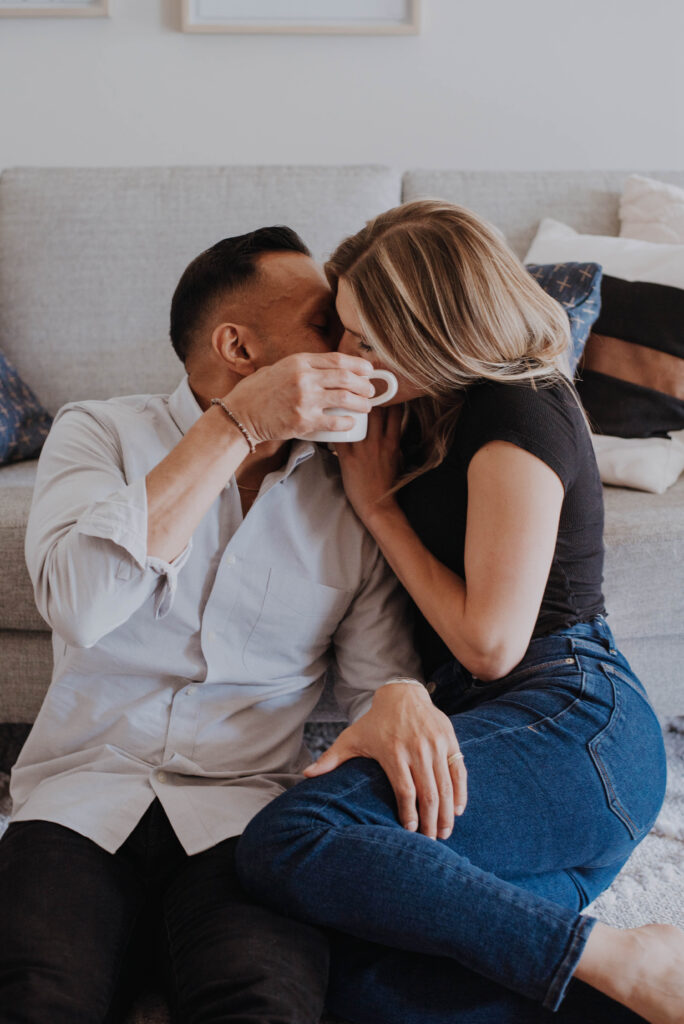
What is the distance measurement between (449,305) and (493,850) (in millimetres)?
611

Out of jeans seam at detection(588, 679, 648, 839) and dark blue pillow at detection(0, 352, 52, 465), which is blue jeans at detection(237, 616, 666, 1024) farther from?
dark blue pillow at detection(0, 352, 52, 465)

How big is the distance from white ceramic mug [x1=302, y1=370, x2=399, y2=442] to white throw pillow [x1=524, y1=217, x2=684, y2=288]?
96 cm

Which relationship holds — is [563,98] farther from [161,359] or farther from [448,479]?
[448,479]

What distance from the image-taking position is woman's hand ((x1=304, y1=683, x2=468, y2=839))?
3.10 feet

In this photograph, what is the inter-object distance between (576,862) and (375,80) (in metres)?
2.05

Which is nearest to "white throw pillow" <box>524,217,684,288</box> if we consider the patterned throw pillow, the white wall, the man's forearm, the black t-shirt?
the patterned throw pillow

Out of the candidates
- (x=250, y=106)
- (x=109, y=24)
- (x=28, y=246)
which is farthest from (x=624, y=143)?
(x=28, y=246)

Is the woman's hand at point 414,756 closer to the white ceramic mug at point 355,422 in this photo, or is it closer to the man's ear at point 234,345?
the white ceramic mug at point 355,422

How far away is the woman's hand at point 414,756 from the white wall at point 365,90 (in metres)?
1.82

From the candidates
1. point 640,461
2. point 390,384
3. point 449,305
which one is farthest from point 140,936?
point 640,461

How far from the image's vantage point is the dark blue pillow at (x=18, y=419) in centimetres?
184

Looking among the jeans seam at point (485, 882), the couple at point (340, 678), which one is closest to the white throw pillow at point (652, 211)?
the couple at point (340, 678)

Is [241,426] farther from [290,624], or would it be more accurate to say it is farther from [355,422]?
[290,624]

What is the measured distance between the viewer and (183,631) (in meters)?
1.11
